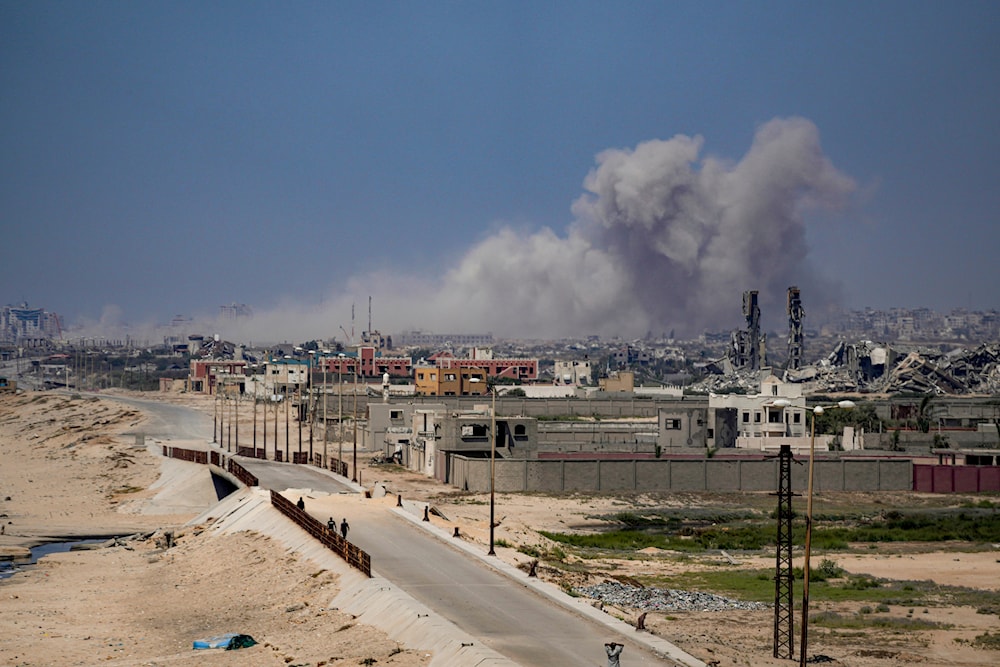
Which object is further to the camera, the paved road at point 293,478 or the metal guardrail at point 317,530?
the paved road at point 293,478

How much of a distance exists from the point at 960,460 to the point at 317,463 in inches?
1831

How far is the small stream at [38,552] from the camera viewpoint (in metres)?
64.6

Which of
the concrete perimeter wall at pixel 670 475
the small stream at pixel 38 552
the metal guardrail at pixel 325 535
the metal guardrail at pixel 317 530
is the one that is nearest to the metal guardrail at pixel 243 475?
the metal guardrail at pixel 317 530

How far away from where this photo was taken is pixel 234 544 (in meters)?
63.2

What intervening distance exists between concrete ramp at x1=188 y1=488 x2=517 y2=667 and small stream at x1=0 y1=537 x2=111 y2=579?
10.6m

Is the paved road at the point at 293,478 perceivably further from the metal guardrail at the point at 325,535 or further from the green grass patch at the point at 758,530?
the green grass patch at the point at 758,530

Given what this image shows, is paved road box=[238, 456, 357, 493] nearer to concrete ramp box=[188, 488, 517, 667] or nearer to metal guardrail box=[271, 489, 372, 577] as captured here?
metal guardrail box=[271, 489, 372, 577]

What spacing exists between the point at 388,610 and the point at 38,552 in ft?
122

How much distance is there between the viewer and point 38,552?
237 feet

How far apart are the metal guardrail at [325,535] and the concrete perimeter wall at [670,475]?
23.0 m

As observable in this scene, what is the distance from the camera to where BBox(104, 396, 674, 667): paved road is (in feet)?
116

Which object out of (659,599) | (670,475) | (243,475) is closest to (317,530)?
(659,599)

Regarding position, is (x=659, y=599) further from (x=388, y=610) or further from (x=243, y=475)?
(x=243, y=475)

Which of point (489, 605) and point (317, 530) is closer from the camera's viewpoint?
point (489, 605)
